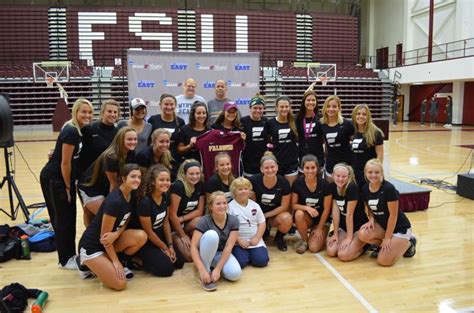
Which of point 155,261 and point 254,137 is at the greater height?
point 254,137

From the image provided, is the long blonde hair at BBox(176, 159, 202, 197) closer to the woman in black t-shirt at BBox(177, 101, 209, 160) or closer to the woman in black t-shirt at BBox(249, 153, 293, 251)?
the woman in black t-shirt at BBox(177, 101, 209, 160)

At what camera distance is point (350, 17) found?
75.9ft

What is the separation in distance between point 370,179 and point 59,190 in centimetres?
270

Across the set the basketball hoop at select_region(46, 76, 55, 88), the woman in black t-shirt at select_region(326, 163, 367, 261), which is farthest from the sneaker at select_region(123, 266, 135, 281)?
the basketball hoop at select_region(46, 76, 55, 88)

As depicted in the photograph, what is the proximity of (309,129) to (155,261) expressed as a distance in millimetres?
2135

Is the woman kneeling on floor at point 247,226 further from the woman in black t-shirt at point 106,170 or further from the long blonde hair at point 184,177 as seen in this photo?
the woman in black t-shirt at point 106,170

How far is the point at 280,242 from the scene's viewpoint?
4082 mm

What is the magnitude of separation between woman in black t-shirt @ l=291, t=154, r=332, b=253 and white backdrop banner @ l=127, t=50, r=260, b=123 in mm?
4693

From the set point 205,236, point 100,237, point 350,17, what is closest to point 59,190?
point 100,237

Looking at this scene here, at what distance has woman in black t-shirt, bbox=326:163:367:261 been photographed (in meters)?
3.76

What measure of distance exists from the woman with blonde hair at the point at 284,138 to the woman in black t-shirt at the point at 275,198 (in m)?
0.34

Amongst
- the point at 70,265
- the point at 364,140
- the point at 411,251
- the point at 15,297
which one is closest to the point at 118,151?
the point at 70,265

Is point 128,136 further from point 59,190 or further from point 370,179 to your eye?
point 370,179

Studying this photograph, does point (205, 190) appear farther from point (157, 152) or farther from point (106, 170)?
point (106, 170)
